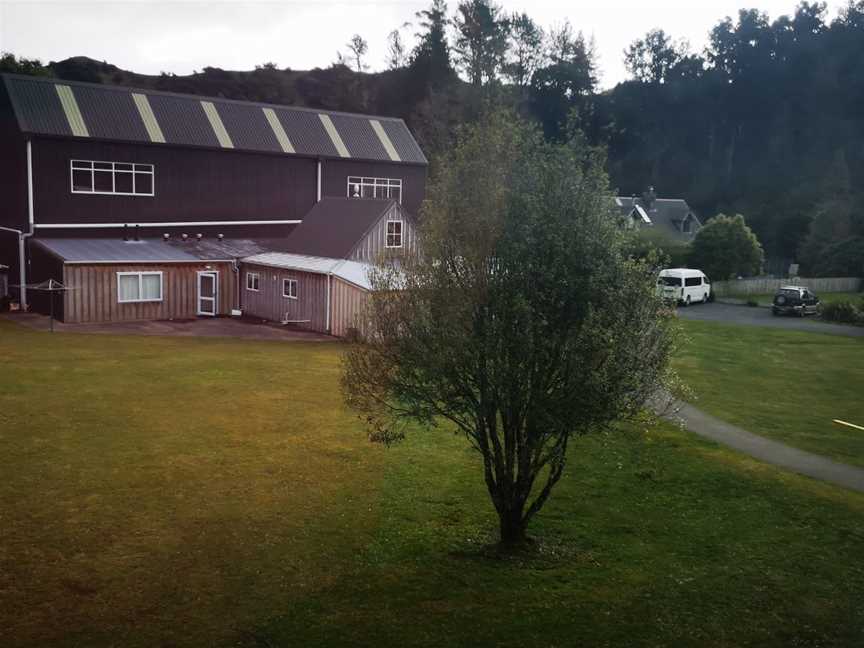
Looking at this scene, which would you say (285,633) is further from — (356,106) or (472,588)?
(356,106)

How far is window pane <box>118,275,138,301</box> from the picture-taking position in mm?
32969

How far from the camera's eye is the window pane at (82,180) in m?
36.2

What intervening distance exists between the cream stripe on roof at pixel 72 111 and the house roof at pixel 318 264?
9541mm

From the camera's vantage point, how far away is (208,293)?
3584 cm

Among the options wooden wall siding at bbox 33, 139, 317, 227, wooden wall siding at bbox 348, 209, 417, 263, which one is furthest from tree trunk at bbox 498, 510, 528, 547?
wooden wall siding at bbox 33, 139, 317, 227

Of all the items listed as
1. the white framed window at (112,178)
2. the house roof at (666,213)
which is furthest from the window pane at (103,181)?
the house roof at (666,213)

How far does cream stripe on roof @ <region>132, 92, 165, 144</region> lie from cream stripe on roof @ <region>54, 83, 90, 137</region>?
307cm

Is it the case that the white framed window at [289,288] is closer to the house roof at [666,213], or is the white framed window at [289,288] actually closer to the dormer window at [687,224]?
the house roof at [666,213]

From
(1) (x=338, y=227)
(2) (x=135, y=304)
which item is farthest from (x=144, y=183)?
(1) (x=338, y=227)

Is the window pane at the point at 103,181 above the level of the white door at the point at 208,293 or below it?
above

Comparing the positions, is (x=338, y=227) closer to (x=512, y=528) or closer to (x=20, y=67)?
(x=512, y=528)

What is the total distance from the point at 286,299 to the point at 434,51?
2342 inches

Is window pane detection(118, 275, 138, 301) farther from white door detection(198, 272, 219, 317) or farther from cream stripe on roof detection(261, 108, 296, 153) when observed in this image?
cream stripe on roof detection(261, 108, 296, 153)

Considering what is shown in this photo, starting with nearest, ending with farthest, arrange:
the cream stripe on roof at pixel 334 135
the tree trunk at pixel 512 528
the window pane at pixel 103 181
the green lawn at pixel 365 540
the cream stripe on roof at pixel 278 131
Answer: the green lawn at pixel 365 540 < the tree trunk at pixel 512 528 < the window pane at pixel 103 181 < the cream stripe on roof at pixel 278 131 < the cream stripe on roof at pixel 334 135
